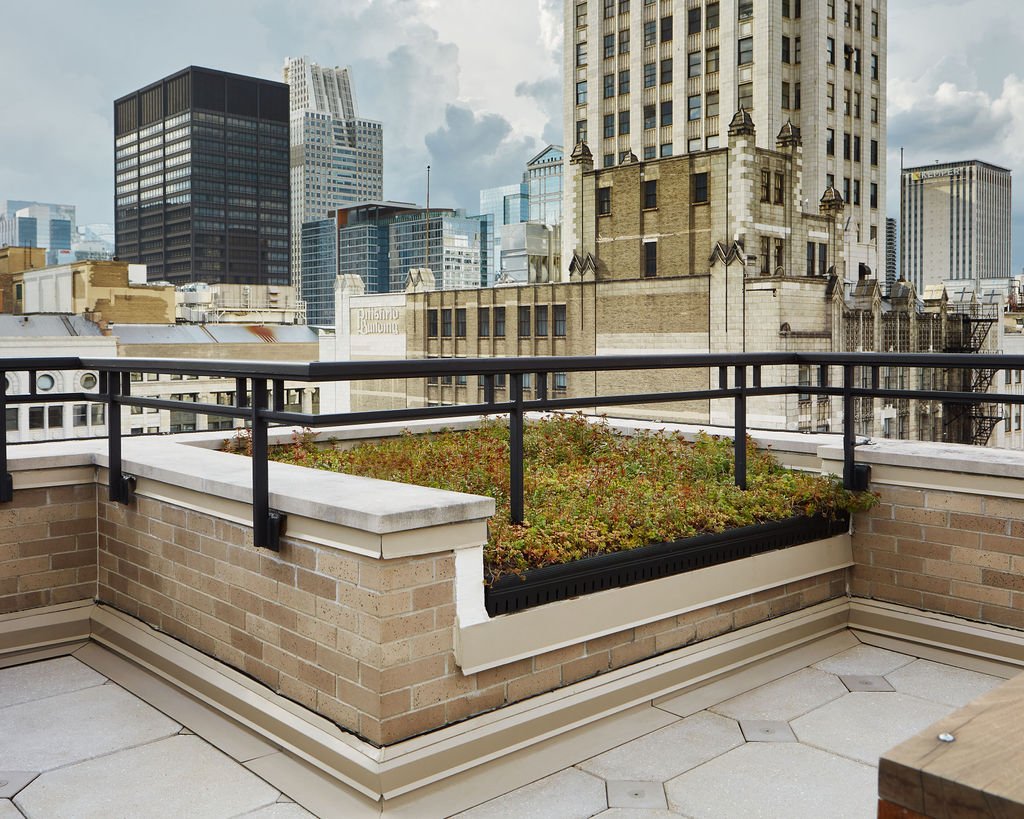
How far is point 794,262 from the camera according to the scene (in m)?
55.1

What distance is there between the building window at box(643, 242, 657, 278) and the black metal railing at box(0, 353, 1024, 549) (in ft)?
172

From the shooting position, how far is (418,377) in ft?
14.7

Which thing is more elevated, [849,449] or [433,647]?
[849,449]

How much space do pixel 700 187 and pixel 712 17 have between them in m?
21.2

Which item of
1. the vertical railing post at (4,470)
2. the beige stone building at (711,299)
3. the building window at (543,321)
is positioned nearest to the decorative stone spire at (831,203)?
the beige stone building at (711,299)

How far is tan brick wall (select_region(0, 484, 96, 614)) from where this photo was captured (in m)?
5.25

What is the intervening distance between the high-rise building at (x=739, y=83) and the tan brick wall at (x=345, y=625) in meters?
58.3

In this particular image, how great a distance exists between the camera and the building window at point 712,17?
68188mm

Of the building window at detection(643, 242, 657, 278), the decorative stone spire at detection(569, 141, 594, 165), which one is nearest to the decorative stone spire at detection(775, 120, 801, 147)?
the building window at detection(643, 242, 657, 278)

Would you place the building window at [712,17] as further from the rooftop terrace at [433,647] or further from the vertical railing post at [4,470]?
the vertical railing post at [4,470]

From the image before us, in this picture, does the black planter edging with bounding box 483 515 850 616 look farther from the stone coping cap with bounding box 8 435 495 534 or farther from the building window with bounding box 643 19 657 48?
the building window with bounding box 643 19 657 48

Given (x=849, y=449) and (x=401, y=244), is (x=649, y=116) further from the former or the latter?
(x=401, y=244)

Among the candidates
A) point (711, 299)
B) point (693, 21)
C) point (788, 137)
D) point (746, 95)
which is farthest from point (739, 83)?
point (711, 299)

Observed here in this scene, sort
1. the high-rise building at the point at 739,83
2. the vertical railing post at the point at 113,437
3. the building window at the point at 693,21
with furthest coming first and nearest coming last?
the building window at the point at 693,21 < the high-rise building at the point at 739,83 < the vertical railing post at the point at 113,437
